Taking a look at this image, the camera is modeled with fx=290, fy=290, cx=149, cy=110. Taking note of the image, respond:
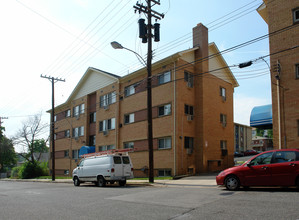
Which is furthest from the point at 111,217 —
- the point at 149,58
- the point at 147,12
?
the point at 147,12

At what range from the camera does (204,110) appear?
24031 millimetres

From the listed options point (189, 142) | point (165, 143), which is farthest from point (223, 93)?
point (165, 143)

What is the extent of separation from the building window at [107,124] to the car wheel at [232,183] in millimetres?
20051

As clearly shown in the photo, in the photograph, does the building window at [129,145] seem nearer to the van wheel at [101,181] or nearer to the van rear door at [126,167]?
the van rear door at [126,167]

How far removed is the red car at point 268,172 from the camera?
1001cm

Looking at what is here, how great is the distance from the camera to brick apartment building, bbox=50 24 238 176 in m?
22.8

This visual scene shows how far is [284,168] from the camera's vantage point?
33.3 ft

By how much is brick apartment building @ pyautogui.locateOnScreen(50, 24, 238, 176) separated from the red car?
28.1ft

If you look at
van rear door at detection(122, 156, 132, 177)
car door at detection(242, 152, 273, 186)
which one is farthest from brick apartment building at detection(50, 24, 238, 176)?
car door at detection(242, 152, 273, 186)

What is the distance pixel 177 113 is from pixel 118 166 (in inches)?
276

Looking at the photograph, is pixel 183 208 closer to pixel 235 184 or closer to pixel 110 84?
pixel 235 184

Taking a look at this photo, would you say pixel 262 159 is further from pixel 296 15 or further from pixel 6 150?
pixel 6 150

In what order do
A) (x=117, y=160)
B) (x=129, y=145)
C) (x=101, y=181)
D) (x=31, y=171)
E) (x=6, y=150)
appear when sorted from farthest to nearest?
(x=6, y=150), (x=31, y=171), (x=129, y=145), (x=101, y=181), (x=117, y=160)

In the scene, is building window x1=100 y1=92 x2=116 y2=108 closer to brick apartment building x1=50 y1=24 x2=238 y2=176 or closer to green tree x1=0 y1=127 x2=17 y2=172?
brick apartment building x1=50 y1=24 x2=238 y2=176
